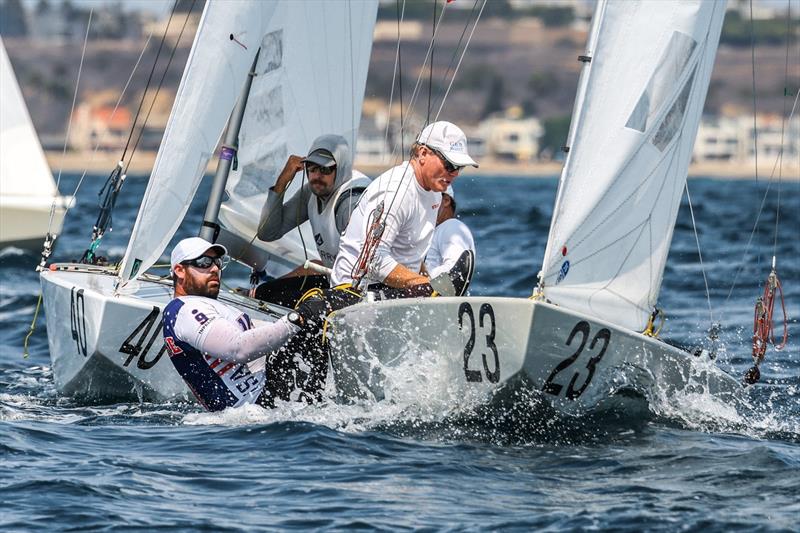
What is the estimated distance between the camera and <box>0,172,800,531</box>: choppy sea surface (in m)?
4.70

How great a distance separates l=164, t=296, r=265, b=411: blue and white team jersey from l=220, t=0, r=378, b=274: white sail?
207 cm

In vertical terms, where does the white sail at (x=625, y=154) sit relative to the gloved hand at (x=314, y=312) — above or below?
above

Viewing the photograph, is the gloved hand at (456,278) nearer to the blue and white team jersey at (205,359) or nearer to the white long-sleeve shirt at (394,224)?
the white long-sleeve shirt at (394,224)

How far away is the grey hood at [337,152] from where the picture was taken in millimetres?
7248

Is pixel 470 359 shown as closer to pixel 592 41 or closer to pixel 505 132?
pixel 592 41

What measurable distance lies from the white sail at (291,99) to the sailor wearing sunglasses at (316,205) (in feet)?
1.19

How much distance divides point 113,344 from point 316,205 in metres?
1.21

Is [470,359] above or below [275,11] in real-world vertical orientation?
below

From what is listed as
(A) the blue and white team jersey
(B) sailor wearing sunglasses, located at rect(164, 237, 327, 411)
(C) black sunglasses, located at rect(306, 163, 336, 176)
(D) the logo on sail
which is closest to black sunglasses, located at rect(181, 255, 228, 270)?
(B) sailor wearing sunglasses, located at rect(164, 237, 327, 411)

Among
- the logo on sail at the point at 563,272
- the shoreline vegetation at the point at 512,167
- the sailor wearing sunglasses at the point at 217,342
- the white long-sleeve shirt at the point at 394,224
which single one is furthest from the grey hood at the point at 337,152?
the shoreline vegetation at the point at 512,167

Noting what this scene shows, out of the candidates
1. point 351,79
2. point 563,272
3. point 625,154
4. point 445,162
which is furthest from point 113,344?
point 625,154

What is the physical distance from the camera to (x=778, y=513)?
4.77 meters

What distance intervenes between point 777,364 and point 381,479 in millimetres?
4195

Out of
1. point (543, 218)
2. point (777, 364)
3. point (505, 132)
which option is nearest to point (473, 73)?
point (505, 132)
